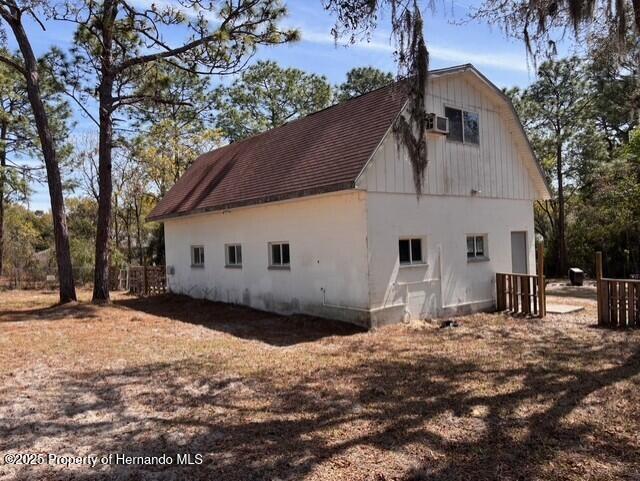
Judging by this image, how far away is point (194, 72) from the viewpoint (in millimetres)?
13328

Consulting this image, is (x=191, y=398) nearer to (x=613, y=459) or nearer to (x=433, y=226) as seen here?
(x=613, y=459)

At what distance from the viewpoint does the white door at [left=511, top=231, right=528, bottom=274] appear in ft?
43.7

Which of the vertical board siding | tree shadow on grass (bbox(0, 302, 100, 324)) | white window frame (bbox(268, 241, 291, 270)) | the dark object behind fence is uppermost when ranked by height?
the vertical board siding

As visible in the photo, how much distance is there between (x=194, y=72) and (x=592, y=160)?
19.4 m

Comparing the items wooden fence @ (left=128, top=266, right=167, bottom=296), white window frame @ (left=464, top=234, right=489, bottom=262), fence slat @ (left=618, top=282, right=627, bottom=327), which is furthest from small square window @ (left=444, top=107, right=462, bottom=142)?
wooden fence @ (left=128, top=266, right=167, bottom=296)

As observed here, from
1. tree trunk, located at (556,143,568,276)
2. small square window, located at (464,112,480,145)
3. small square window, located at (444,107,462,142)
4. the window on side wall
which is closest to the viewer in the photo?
small square window, located at (444,107,462,142)

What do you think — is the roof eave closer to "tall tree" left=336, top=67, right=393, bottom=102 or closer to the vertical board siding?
the vertical board siding

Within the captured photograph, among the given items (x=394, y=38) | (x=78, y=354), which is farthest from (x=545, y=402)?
(x=78, y=354)

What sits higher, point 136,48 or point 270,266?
point 136,48

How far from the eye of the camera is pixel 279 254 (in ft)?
40.5

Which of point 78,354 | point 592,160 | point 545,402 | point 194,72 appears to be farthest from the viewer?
point 592,160

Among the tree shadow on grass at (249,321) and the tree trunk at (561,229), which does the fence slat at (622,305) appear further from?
the tree trunk at (561,229)

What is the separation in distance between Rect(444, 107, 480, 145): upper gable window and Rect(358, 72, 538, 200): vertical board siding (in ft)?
0.43

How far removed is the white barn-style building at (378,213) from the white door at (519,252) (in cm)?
4
